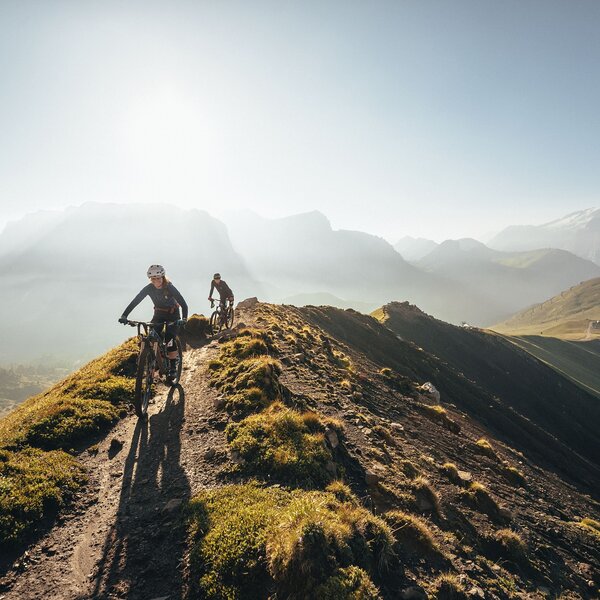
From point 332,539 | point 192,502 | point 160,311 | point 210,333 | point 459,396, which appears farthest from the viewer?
point 459,396

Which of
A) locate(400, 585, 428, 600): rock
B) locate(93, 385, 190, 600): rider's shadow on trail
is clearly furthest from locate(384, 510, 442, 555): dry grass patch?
locate(93, 385, 190, 600): rider's shadow on trail

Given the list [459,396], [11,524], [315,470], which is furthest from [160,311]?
[459,396]

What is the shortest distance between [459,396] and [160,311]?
1820 inches

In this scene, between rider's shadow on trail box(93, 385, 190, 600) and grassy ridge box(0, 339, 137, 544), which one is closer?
rider's shadow on trail box(93, 385, 190, 600)

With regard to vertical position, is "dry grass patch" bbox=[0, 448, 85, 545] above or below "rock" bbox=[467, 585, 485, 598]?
above

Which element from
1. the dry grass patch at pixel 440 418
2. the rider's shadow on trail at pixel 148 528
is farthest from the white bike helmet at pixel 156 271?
the dry grass patch at pixel 440 418

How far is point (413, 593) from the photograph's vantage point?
222 inches

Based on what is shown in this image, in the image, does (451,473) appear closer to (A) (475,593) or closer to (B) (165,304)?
(A) (475,593)

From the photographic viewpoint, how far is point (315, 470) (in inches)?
306

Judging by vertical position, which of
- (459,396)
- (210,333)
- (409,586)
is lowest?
(459,396)

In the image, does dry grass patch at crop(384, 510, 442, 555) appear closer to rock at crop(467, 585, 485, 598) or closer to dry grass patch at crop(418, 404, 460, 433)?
rock at crop(467, 585, 485, 598)

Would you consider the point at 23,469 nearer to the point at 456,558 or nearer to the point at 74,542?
the point at 74,542

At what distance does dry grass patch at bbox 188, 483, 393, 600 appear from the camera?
16.0ft

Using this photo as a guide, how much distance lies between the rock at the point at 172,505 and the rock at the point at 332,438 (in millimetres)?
4318
